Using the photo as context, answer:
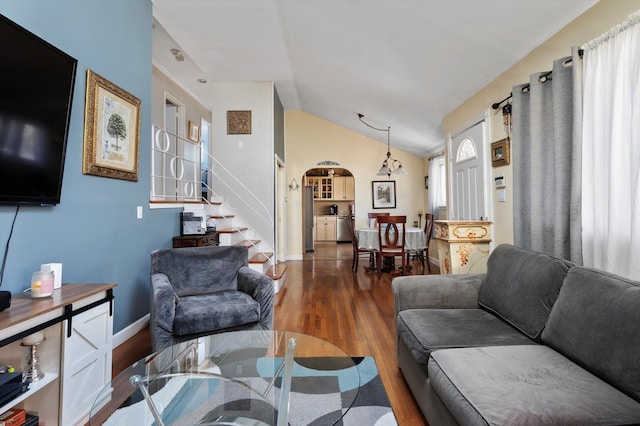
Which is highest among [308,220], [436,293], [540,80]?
[540,80]

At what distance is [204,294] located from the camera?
2613mm

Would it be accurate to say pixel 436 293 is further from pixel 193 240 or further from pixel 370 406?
→ pixel 193 240

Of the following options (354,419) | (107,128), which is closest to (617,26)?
(354,419)

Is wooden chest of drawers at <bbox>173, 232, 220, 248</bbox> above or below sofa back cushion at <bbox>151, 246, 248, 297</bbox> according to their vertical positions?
above

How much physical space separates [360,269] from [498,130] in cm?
351

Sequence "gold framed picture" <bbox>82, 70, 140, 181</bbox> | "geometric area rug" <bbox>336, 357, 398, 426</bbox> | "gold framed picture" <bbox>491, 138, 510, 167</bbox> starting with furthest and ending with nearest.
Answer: "gold framed picture" <bbox>491, 138, 510, 167</bbox> < "gold framed picture" <bbox>82, 70, 140, 181</bbox> < "geometric area rug" <bbox>336, 357, 398, 426</bbox>

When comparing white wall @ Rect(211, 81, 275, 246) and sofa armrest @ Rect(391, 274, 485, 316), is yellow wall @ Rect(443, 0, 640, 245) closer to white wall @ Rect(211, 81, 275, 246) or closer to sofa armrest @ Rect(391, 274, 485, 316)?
sofa armrest @ Rect(391, 274, 485, 316)

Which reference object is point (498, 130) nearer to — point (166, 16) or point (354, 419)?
point (354, 419)

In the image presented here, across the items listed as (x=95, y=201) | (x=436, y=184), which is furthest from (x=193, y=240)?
(x=436, y=184)

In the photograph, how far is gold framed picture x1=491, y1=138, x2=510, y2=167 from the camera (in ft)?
9.82

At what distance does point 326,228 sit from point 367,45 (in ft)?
26.0

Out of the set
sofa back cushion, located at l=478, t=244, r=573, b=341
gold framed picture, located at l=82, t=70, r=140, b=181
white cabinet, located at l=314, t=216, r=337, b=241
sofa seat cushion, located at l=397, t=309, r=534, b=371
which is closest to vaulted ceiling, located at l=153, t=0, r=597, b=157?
gold framed picture, located at l=82, t=70, r=140, b=181

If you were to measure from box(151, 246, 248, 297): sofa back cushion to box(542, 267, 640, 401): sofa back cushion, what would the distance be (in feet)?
7.47

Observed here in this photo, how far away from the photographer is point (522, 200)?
2578 millimetres
